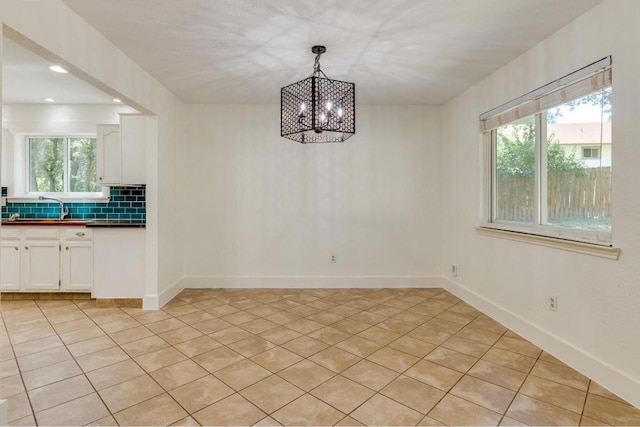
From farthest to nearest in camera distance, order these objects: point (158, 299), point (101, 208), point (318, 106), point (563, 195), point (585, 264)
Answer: point (101, 208) → point (158, 299) → point (563, 195) → point (318, 106) → point (585, 264)

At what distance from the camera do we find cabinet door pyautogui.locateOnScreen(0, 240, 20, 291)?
3.89 meters

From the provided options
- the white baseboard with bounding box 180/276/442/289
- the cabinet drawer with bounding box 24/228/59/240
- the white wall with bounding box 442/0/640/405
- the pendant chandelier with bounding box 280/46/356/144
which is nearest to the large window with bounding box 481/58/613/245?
the white wall with bounding box 442/0/640/405

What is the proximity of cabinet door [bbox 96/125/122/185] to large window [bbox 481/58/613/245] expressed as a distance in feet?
13.4

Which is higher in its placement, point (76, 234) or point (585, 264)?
point (76, 234)

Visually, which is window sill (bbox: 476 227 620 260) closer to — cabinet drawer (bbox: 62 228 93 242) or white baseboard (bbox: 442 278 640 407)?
white baseboard (bbox: 442 278 640 407)

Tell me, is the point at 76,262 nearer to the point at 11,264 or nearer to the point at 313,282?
the point at 11,264

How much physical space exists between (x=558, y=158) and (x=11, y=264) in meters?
5.63

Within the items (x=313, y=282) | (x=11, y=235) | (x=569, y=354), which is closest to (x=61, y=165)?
(x=11, y=235)

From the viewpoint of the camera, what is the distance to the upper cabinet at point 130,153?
12.4ft

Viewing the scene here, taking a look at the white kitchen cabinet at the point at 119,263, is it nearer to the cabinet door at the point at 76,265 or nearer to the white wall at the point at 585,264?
the cabinet door at the point at 76,265

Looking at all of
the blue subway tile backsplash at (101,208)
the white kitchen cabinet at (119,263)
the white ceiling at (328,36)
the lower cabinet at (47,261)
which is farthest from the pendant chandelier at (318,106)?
the lower cabinet at (47,261)

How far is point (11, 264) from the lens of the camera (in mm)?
3916

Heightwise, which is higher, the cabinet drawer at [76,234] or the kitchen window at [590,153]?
the kitchen window at [590,153]

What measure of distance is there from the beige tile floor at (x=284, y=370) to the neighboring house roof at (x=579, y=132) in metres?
1.60
